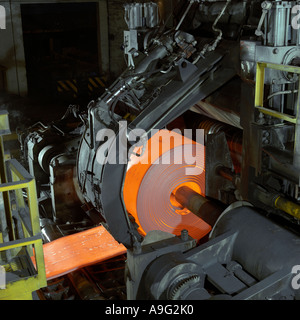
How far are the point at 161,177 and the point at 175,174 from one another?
0.22m

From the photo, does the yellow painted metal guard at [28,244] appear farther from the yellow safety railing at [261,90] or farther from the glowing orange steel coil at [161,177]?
the glowing orange steel coil at [161,177]

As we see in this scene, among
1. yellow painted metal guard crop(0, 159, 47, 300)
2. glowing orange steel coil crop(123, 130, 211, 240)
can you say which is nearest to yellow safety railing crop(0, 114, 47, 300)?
yellow painted metal guard crop(0, 159, 47, 300)

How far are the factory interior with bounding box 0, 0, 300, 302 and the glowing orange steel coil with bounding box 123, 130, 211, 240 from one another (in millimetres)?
18

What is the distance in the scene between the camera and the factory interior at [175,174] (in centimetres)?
374

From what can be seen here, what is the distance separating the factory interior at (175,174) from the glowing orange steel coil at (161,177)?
2 cm

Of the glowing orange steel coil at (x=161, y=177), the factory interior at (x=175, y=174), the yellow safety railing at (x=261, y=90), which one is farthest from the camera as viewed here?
the glowing orange steel coil at (x=161, y=177)

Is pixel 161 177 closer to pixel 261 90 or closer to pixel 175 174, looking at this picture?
pixel 175 174

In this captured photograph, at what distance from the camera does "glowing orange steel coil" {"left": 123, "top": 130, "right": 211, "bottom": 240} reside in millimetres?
5941

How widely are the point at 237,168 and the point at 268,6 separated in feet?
8.05

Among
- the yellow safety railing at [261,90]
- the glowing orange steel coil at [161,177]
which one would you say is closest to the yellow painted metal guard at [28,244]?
the yellow safety railing at [261,90]

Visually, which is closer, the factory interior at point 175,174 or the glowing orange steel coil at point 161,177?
the factory interior at point 175,174

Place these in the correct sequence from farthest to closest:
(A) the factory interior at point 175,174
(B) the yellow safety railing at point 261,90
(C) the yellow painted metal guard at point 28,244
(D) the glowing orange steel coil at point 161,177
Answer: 1. (D) the glowing orange steel coil at point 161,177
2. (B) the yellow safety railing at point 261,90
3. (A) the factory interior at point 175,174
4. (C) the yellow painted metal guard at point 28,244

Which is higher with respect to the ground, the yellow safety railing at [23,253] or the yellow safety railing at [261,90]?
the yellow safety railing at [261,90]

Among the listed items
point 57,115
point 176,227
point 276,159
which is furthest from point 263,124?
point 57,115
